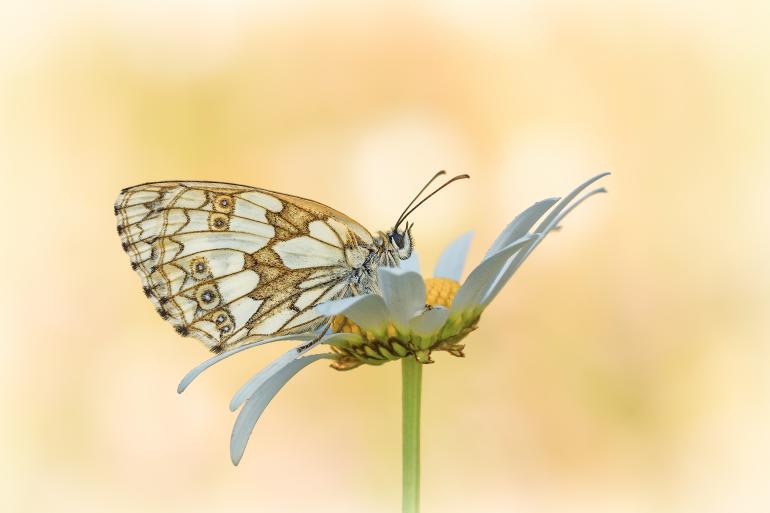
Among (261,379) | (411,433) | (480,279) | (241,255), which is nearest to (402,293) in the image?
(480,279)

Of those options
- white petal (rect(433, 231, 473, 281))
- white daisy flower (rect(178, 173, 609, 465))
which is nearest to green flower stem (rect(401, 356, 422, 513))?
white daisy flower (rect(178, 173, 609, 465))

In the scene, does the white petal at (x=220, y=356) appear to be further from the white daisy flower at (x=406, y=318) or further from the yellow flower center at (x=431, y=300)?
the yellow flower center at (x=431, y=300)

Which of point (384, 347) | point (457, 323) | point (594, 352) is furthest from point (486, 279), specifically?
point (594, 352)

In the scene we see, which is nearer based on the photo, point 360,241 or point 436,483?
point 360,241

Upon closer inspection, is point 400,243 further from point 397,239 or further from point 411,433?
point 411,433

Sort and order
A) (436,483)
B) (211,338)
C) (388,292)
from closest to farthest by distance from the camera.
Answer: (388,292), (211,338), (436,483)

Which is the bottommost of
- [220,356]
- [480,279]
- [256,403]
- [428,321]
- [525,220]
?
[256,403]

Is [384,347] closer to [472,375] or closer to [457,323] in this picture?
[457,323]

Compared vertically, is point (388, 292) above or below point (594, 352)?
above
